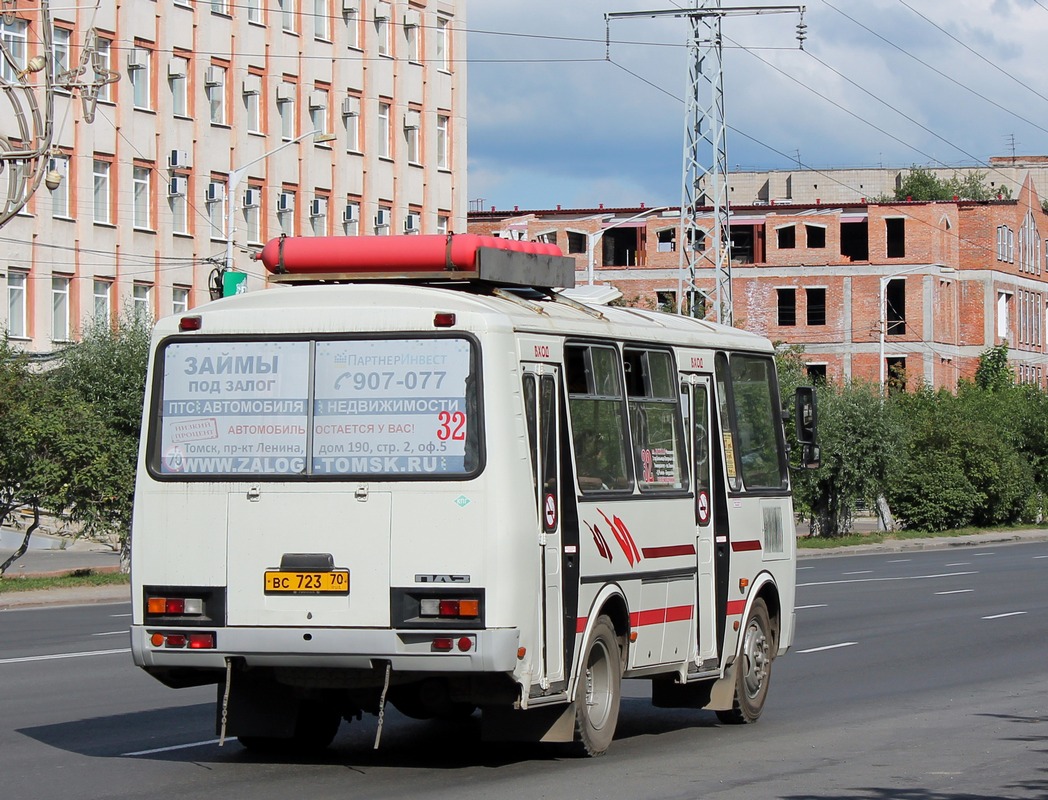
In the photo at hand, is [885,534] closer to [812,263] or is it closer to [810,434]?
[812,263]

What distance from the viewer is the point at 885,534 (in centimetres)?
5953

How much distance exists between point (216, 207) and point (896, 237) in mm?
46525

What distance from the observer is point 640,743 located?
12.8 meters

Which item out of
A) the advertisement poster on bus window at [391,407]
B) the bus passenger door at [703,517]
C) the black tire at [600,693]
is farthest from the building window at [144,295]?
the advertisement poster on bus window at [391,407]

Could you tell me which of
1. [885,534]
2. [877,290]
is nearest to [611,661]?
[885,534]

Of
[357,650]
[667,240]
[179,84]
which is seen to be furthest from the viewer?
[667,240]

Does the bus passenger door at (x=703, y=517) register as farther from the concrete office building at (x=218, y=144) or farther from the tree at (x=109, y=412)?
the concrete office building at (x=218, y=144)

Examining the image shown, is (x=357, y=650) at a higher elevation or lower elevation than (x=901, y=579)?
higher

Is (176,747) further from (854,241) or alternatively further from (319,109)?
(854,241)

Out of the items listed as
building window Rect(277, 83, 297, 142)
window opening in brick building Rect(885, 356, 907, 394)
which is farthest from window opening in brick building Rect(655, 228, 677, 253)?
building window Rect(277, 83, 297, 142)

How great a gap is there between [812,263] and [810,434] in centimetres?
8236

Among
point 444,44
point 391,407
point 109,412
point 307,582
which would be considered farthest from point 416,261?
point 444,44

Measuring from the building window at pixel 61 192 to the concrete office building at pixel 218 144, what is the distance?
0.05 metres

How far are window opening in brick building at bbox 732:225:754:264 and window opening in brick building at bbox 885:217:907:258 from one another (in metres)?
6.84
